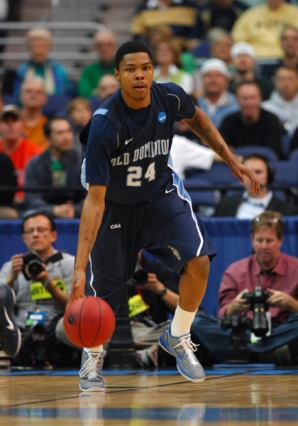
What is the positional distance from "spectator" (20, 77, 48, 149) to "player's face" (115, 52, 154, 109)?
635 centimetres

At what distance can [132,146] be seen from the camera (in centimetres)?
591

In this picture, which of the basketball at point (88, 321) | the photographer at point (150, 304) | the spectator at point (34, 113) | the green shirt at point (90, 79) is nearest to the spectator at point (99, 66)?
the green shirt at point (90, 79)

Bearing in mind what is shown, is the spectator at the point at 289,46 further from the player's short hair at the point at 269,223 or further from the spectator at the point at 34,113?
the player's short hair at the point at 269,223

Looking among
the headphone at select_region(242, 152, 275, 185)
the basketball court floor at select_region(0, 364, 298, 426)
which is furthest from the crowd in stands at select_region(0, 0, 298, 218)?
the basketball court floor at select_region(0, 364, 298, 426)

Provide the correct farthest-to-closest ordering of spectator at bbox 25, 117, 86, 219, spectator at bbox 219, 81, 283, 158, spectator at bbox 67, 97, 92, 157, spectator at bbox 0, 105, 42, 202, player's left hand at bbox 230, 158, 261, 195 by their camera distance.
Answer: spectator at bbox 67, 97, 92, 157, spectator at bbox 0, 105, 42, 202, spectator at bbox 219, 81, 283, 158, spectator at bbox 25, 117, 86, 219, player's left hand at bbox 230, 158, 261, 195

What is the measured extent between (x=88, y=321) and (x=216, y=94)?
6.83 meters

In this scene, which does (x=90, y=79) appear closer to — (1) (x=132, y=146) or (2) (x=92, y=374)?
(1) (x=132, y=146)

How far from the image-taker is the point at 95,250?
621 cm

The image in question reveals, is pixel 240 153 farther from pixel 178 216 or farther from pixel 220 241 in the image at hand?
pixel 178 216

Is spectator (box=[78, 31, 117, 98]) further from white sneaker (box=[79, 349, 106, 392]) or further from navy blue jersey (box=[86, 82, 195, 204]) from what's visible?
white sneaker (box=[79, 349, 106, 392])

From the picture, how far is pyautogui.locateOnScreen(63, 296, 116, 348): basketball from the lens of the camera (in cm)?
557

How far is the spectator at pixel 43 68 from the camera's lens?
1329 cm

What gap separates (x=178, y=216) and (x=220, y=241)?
10.1 ft

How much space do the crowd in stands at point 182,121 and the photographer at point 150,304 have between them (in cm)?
2
